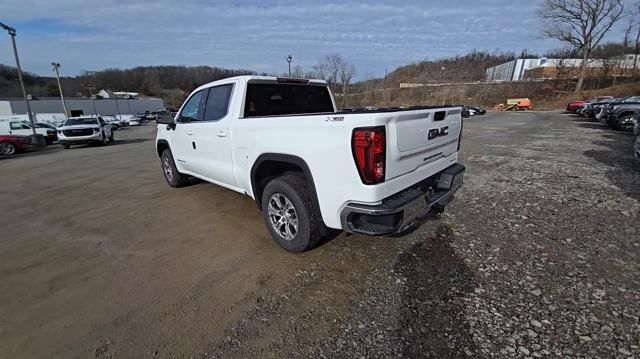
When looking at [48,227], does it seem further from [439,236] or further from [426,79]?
[426,79]

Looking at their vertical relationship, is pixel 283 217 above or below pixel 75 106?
below

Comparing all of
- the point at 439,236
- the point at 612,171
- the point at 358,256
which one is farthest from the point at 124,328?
the point at 612,171

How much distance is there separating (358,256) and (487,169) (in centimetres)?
528

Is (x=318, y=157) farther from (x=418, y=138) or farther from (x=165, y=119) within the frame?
(x=165, y=119)

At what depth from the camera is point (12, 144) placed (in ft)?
46.6

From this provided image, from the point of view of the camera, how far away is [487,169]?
7.19 m

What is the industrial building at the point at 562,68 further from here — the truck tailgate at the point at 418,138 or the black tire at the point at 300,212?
the black tire at the point at 300,212

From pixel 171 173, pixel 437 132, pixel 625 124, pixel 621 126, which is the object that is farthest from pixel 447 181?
pixel 621 126

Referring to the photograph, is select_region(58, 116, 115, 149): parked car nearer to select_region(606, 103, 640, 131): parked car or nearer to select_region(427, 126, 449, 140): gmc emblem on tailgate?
select_region(427, 126, 449, 140): gmc emblem on tailgate

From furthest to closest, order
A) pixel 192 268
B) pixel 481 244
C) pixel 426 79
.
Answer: pixel 426 79 → pixel 481 244 → pixel 192 268

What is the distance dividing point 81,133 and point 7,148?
2.83 meters

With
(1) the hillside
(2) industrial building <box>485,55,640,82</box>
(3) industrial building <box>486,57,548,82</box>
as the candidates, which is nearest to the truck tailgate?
(1) the hillside

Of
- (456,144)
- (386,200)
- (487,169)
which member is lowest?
(487,169)

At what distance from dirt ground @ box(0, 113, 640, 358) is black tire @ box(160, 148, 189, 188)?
3.08 ft
